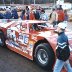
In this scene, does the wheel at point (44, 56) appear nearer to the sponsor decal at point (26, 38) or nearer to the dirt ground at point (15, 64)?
A: the dirt ground at point (15, 64)

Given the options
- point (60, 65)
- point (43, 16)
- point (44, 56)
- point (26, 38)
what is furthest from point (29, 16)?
point (60, 65)

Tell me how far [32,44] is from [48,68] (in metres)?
1.04

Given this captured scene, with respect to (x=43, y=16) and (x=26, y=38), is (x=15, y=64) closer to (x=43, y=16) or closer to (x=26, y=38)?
(x=26, y=38)

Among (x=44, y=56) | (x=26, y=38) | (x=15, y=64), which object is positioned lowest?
(x=15, y=64)

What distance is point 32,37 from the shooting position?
8.04 metres

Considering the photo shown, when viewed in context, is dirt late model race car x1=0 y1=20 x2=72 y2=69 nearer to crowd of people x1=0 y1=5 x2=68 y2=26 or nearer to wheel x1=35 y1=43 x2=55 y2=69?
wheel x1=35 y1=43 x2=55 y2=69

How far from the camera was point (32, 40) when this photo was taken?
801cm

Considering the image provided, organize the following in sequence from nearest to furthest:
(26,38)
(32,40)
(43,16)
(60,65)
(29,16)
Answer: (60,65), (32,40), (26,38), (29,16), (43,16)

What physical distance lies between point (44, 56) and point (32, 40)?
765 millimetres

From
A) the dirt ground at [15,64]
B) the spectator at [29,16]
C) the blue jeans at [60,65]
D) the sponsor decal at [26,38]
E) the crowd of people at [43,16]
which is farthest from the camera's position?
the spectator at [29,16]

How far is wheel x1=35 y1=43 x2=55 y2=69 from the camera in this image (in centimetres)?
713

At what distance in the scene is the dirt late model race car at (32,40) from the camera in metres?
7.29

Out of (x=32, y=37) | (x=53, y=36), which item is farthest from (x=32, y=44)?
(x=53, y=36)

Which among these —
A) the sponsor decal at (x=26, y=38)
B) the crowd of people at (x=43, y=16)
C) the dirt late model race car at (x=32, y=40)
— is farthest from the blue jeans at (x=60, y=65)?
the crowd of people at (x=43, y=16)
